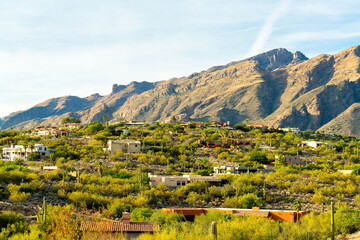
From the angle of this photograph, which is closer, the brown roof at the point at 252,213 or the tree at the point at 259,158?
the brown roof at the point at 252,213

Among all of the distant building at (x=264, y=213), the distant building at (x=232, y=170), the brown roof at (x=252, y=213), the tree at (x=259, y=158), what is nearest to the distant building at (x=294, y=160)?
the tree at (x=259, y=158)

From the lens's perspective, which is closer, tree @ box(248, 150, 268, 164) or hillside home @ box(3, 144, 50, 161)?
hillside home @ box(3, 144, 50, 161)

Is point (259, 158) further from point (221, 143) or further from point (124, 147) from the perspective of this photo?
point (124, 147)

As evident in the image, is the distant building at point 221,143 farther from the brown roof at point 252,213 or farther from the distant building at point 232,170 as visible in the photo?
the brown roof at point 252,213

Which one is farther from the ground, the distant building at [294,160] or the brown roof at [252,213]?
the distant building at [294,160]

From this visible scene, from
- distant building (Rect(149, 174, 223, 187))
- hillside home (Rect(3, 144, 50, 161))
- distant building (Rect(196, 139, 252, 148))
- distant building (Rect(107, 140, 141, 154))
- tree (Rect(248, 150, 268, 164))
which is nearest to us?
distant building (Rect(149, 174, 223, 187))

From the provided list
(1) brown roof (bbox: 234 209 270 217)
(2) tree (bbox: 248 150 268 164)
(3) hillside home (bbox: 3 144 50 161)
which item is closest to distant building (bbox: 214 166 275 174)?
(2) tree (bbox: 248 150 268 164)

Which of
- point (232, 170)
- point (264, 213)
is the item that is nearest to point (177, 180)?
point (232, 170)

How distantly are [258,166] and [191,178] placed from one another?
21513 mm

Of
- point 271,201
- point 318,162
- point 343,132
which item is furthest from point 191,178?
point 343,132

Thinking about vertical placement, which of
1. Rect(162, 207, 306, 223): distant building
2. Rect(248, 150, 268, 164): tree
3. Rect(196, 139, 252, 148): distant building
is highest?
Rect(196, 139, 252, 148): distant building

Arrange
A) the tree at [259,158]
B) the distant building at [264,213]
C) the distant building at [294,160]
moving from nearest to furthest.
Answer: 1. the distant building at [264,213]
2. the tree at [259,158]
3. the distant building at [294,160]

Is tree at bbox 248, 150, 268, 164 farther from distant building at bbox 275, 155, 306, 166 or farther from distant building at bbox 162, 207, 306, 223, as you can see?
distant building at bbox 162, 207, 306, 223

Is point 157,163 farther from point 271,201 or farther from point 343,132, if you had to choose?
point 343,132
